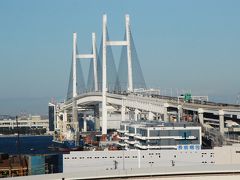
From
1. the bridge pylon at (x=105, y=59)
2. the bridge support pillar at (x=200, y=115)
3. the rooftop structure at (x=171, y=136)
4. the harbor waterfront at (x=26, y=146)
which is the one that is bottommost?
the harbor waterfront at (x=26, y=146)

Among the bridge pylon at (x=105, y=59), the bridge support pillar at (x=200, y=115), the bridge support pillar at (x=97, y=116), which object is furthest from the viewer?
the bridge support pillar at (x=97, y=116)

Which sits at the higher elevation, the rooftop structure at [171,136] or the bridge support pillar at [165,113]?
the bridge support pillar at [165,113]

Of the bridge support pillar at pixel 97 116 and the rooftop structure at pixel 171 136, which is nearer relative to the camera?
the rooftop structure at pixel 171 136

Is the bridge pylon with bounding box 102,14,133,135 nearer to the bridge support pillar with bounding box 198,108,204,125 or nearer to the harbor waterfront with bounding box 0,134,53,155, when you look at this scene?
the harbor waterfront with bounding box 0,134,53,155

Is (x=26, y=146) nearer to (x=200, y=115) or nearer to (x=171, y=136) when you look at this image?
(x=200, y=115)

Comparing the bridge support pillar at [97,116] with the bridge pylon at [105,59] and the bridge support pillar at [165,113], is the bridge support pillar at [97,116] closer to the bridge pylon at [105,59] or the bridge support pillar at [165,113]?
the bridge pylon at [105,59]

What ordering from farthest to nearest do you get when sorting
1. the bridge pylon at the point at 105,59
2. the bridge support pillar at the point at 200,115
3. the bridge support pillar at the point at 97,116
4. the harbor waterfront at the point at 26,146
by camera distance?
the bridge support pillar at the point at 97,116, the harbor waterfront at the point at 26,146, the bridge pylon at the point at 105,59, the bridge support pillar at the point at 200,115

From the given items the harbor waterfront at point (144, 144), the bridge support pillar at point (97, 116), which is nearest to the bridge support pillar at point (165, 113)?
the harbor waterfront at point (144, 144)

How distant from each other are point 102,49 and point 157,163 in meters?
14.5

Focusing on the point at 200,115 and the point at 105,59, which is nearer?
the point at 200,115

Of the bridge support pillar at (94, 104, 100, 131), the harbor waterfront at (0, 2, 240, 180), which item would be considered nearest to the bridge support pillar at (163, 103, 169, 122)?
the harbor waterfront at (0, 2, 240, 180)

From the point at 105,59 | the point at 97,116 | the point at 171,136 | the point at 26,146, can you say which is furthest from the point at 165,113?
the point at 26,146

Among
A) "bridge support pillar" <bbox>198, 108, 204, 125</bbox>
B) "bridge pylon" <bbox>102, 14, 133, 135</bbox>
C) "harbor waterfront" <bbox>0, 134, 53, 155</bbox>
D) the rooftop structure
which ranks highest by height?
"bridge pylon" <bbox>102, 14, 133, 135</bbox>

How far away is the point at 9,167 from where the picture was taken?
977 inches
